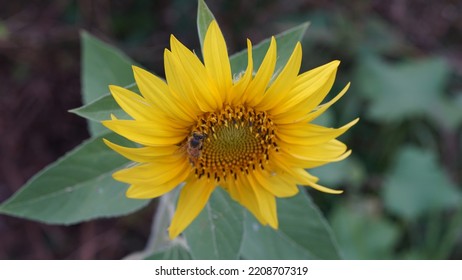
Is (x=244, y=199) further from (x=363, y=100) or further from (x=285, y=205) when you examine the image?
(x=363, y=100)

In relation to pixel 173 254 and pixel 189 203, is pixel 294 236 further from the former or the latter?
pixel 189 203

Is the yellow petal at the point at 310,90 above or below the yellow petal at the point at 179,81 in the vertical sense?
below

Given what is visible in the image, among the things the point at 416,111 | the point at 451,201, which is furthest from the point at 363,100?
the point at 451,201

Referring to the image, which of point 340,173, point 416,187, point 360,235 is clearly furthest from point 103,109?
point 416,187

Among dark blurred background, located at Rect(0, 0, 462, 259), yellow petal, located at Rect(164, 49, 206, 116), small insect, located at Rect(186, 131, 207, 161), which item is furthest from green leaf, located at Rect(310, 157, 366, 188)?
yellow petal, located at Rect(164, 49, 206, 116)

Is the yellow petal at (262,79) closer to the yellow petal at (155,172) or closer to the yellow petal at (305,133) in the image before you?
the yellow petal at (305,133)

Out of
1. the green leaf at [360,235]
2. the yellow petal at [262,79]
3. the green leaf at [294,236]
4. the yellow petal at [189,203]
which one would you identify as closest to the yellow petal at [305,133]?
the yellow petal at [262,79]

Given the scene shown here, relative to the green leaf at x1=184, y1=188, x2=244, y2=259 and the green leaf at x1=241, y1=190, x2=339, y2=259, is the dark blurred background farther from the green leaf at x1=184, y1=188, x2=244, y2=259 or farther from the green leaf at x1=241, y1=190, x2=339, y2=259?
the green leaf at x1=184, y1=188, x2=244, y2=259
